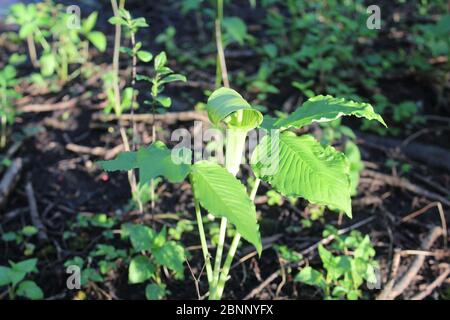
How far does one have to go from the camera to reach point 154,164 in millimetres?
1353

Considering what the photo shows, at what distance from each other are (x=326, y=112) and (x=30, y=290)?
129 cm

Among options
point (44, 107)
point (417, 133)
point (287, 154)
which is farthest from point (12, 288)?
point (417, 133)

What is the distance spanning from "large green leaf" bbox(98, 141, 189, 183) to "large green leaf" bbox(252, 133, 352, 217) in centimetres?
23

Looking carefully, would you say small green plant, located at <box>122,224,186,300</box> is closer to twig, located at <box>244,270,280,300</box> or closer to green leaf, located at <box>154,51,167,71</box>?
twig, located at <box>244,270,280,300</box>

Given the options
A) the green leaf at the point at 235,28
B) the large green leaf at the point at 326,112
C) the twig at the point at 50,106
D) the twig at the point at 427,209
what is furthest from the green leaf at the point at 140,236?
the green leaf at the point at 235,28

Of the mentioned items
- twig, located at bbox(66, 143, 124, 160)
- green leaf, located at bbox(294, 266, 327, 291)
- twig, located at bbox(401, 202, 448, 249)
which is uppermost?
twig, located at bbox(66, 143, 124, 160)

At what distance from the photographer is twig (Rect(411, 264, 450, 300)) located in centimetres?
208

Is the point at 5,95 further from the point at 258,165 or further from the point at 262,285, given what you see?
the point at 258,165

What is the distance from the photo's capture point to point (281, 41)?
144 inches

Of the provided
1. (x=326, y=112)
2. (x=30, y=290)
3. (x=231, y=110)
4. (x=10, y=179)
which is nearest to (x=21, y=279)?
(x=30, y=290)

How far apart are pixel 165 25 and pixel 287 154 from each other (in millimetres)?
3166

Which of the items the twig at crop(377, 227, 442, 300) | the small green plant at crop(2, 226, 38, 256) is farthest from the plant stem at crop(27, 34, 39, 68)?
the twig at crop(377, 227, 442, 300)

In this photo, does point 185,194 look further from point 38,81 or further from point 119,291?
point 38,81

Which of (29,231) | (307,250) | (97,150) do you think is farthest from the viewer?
(97,150)
